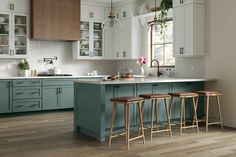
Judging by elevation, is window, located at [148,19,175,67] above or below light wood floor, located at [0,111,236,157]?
above

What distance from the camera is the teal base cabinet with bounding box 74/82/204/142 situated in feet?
15.0

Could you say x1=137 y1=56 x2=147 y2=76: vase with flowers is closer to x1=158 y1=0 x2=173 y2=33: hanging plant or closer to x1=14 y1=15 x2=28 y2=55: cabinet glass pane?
x1=158 y1=0 x2=173 y2=33: hanging plant

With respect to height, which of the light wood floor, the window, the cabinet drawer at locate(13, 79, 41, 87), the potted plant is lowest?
the light wood floor

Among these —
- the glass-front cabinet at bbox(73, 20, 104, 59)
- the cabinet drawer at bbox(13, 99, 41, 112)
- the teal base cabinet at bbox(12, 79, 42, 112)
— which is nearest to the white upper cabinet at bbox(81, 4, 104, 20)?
the glass-front cabinet at bbox(73, 20, 104, 59)

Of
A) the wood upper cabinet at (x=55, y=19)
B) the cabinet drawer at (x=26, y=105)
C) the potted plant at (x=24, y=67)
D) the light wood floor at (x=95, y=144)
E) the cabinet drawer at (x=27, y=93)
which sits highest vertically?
the wood upper cabinet at (x=55, y=19)

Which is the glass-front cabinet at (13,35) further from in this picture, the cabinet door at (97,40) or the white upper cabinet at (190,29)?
the white upper cabinet at (190,29)

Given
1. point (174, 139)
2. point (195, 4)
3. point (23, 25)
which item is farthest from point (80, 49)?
point (174, 139)

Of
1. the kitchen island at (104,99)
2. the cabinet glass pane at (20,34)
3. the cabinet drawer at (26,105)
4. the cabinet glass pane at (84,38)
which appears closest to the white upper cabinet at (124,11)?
the cabinet glass pane at (84,38)

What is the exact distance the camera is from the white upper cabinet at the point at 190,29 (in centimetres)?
593

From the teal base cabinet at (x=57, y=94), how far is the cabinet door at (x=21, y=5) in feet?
5.89

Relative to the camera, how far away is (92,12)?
27.5ft

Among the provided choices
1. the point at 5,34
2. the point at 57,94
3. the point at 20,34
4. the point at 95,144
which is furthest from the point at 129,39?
the point at 95,144

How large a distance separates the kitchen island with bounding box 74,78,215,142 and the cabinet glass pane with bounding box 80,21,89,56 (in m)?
3.11

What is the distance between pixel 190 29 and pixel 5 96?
430cm
